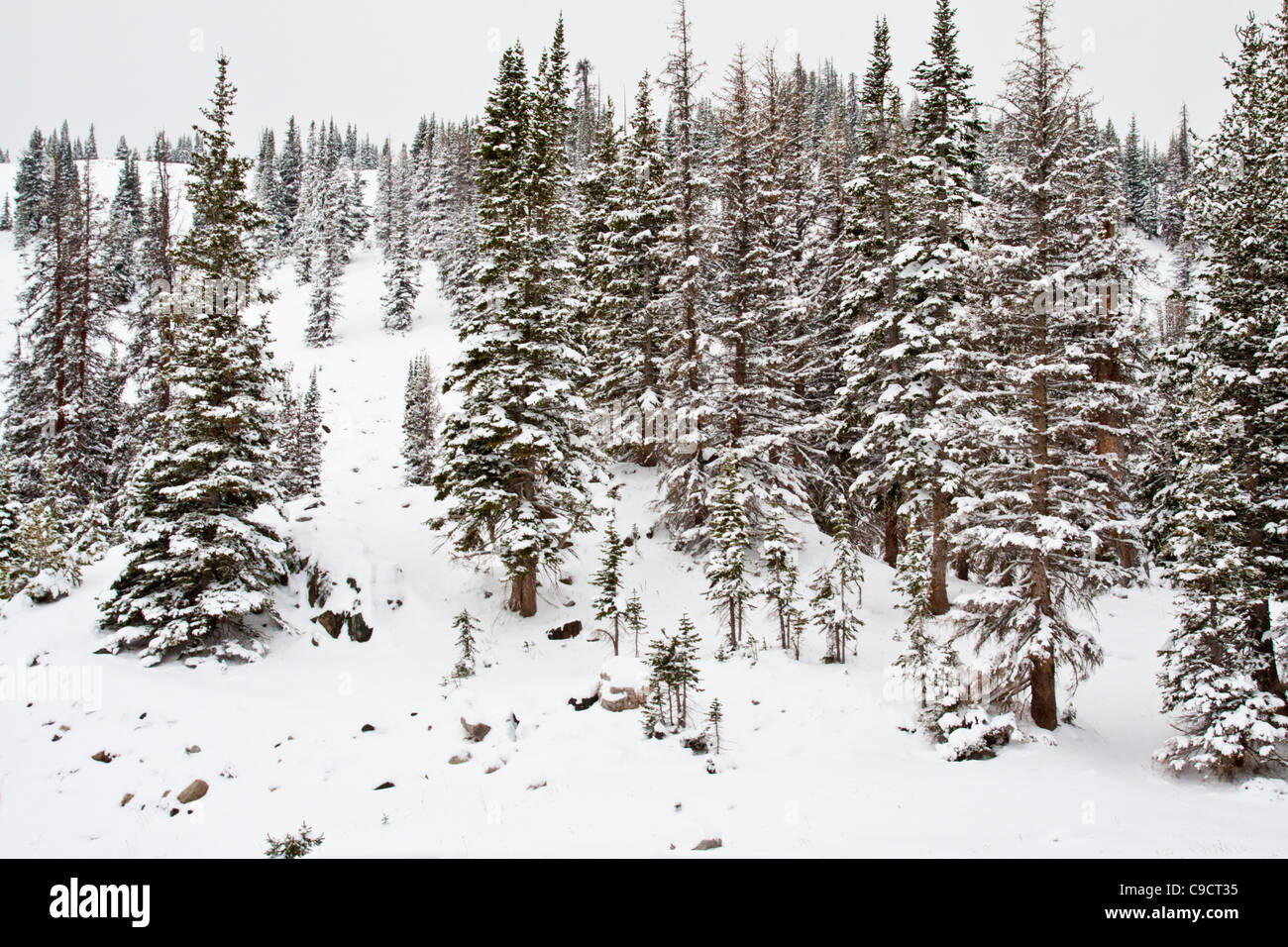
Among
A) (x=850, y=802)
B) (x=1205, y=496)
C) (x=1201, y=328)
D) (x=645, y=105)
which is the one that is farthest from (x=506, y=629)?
(x=645, y=105)

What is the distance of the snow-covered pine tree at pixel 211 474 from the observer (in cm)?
1508

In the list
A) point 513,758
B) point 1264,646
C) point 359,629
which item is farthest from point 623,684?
point 1264,646

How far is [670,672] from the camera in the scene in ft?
42.3

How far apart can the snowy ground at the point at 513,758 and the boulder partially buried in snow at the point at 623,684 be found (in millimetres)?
322

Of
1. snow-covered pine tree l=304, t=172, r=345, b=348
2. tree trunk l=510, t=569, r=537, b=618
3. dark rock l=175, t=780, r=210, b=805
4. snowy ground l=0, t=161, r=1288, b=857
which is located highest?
snow-covered pine tree l=304, t=172, r=345, b=348

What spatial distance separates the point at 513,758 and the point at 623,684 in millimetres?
2823

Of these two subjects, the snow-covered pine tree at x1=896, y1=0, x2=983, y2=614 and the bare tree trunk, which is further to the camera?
the bare tree trunk

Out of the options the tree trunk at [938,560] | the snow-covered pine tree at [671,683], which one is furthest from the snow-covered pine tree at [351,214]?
the snow-covered pine tree at [671,683]

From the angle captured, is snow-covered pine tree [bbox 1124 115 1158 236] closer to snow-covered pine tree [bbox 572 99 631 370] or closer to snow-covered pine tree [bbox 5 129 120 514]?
snow-covered pine tree [bbox 572 99 631 370]

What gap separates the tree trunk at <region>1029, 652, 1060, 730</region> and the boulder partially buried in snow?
815 centimetres

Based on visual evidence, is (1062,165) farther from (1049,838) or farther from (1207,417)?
(1049,838)

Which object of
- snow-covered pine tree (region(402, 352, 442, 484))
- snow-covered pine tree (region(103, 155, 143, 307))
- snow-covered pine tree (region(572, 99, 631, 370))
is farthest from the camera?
snow-covered pine tree (region(103, 155, 143, 307))

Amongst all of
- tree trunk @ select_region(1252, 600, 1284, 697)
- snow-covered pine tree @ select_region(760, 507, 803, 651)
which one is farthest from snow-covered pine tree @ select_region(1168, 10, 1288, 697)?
snow-covered pine tree @ select_region(760, 507, 803, 651)

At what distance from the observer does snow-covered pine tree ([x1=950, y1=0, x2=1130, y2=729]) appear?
12.7m
